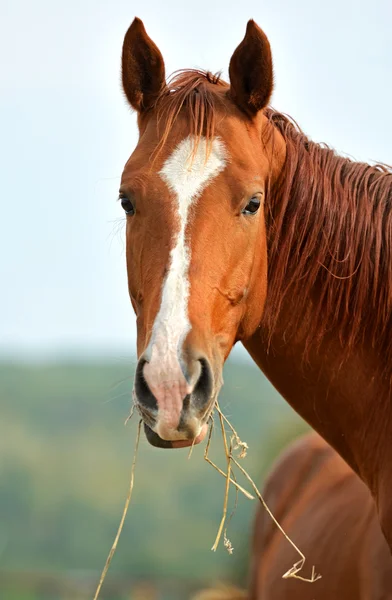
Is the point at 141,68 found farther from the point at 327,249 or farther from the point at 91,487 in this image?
the point at 91,487

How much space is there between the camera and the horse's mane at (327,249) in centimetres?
343

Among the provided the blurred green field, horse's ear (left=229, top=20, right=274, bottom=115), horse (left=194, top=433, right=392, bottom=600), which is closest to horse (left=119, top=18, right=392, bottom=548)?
horse's ear (left=229, top=20, right=274, bottom=115)

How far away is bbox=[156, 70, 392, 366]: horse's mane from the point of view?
11.2ft

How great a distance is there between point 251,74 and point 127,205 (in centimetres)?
72

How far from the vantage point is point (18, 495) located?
49719mm

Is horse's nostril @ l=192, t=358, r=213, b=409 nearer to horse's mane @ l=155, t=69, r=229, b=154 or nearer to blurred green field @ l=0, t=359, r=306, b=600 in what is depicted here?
horse's mane @ l=155, t=69, r=229, b=154

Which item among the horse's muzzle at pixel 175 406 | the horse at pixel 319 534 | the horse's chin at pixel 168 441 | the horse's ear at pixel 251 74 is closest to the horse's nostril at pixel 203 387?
the horse's muzzle at pixel 175 406

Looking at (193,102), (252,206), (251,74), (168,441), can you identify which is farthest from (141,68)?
(168,441)

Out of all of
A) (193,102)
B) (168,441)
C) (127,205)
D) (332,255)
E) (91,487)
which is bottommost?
(91,487)

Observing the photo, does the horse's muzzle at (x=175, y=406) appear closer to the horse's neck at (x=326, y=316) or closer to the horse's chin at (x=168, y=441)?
the horse's chin at (x=168, y=441)

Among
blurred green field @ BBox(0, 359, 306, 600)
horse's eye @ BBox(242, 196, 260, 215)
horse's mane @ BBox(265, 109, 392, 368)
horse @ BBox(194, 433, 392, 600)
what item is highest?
horse's eye @ BBox(242, 196, 260, 215)

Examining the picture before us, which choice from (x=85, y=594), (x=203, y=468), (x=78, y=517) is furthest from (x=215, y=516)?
(x=85, y=594)

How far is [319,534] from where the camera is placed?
4707 millimetres

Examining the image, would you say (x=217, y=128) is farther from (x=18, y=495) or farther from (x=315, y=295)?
(x=18, y=495)
